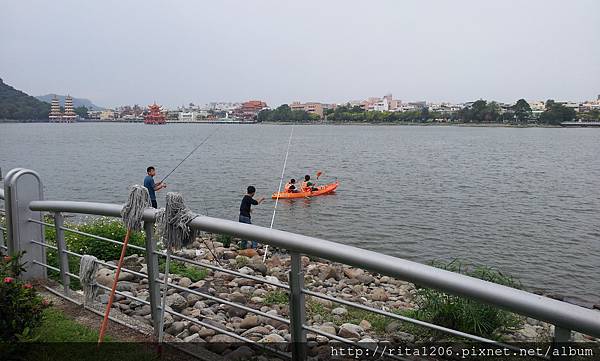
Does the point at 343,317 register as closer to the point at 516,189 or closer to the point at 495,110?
the point at 516,189

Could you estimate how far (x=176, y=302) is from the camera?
6598 millimetres

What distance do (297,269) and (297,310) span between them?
251mm

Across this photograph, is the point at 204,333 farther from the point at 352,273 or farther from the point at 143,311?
the point at 352,273

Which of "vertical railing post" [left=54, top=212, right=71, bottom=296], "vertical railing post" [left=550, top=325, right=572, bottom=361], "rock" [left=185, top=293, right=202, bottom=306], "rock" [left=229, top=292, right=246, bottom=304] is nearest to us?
"vertical railing post" [left=550, top=325, right=572, bottom=361]

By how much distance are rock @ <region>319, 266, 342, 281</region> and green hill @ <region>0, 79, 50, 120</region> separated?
15695 cm

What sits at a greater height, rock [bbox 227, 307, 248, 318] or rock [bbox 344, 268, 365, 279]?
rock [bbox 227, 307, 248, 318]

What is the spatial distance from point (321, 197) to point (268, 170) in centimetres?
1356

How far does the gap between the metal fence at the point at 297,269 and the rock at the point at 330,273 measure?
6590 mm

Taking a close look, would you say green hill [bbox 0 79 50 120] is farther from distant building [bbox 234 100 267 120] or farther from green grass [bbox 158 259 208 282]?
green grass [bbox 158 259 208 282]

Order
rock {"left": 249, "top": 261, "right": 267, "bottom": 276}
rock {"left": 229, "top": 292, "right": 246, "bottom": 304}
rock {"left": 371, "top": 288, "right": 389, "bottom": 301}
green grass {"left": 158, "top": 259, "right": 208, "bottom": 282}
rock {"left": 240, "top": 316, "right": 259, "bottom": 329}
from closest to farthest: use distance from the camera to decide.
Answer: rock {"left": 240, "top": 316, "right": 259, "bottom": 329} → rock {"left": 229, "top": 292, "right": 246, "bottom": 304} → green grass {"left": 158, "top": 259, "right": 208, "bottom": 282} → rock {"left": 249, "top": 261, "right": 267, "bottom": 276} → rock {"left": 371, "top": 288, "right": 389, "bottom": 301}

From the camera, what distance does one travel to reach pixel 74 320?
439cm

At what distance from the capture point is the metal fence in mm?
1908

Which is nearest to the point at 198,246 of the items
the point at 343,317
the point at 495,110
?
the point at 343,317

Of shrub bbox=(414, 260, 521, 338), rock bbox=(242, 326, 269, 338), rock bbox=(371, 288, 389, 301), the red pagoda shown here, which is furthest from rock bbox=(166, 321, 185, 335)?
the red pagoda
